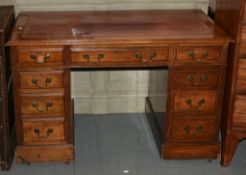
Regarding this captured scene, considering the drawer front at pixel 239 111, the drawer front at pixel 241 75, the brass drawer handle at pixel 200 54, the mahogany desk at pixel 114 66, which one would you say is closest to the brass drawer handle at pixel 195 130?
the mahogany desk at pixel 114 66

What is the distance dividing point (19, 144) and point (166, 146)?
37.7 inches

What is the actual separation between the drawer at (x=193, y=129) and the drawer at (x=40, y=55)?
0.86 m

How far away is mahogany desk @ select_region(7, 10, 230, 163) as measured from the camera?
112 inches

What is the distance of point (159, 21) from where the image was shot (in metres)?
3.22

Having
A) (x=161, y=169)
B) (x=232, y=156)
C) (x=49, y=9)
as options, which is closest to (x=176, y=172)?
(x=161, y=169)

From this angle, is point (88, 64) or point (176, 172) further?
point (176, 172)

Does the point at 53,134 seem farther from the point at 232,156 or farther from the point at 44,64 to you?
the point at 232,156

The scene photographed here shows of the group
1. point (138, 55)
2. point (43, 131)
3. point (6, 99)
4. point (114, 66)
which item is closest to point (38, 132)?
point (43, 131)

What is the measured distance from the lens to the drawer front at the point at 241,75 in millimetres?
2912

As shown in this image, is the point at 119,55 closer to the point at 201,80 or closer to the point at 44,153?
the point at 201,80

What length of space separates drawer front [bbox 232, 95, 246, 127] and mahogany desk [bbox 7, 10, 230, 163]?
0.12 m

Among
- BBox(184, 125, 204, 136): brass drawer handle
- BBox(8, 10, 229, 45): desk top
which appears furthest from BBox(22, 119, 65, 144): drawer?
BBox(184, 125, 204, 136): brass drawer handle

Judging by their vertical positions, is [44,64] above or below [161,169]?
above

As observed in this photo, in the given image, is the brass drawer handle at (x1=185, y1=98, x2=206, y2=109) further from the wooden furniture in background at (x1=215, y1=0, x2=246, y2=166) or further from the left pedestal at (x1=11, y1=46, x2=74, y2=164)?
the left pedestal at (x1=11, y1=46, x2=74, y2=164)
